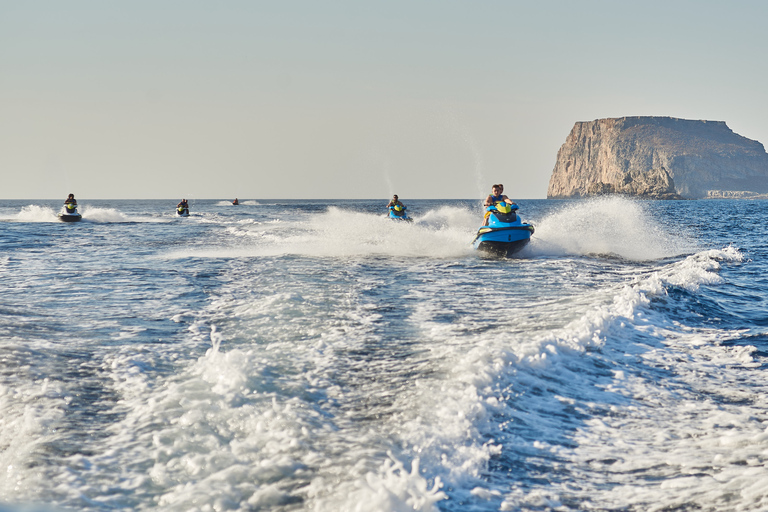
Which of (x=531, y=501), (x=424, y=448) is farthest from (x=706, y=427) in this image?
(x=424, y=448)

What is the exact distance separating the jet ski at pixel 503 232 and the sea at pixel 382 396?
511 centimetres

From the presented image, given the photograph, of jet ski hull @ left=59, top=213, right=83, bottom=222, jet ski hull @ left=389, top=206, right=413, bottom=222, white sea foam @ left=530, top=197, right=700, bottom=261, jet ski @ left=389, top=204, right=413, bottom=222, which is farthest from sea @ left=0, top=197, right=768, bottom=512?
jet ski hull @ left=59, top=213, right=83, bottom=222

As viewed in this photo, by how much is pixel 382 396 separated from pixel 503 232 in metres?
12.8

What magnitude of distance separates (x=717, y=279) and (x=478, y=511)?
1275cm

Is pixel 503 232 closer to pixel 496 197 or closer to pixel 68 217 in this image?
pixel 496 197

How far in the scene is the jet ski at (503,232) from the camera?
17594mm

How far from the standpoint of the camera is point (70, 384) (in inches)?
230

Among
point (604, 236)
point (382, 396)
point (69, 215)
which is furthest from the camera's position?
point (69, 215)

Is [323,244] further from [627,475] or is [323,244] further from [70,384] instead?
[627,475]

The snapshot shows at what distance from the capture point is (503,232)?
1759cm

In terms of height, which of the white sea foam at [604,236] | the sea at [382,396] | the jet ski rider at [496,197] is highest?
the jet ski rider at [496,197]

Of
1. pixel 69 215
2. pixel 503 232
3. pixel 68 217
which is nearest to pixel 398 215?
pixel 503 232

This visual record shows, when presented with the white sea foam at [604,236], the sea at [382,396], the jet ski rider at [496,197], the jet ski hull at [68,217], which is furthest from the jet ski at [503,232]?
the jet ski hull at [68,217]

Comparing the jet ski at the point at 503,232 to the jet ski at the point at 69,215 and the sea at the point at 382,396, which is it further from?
A: the jet ski at the point at 69,215
